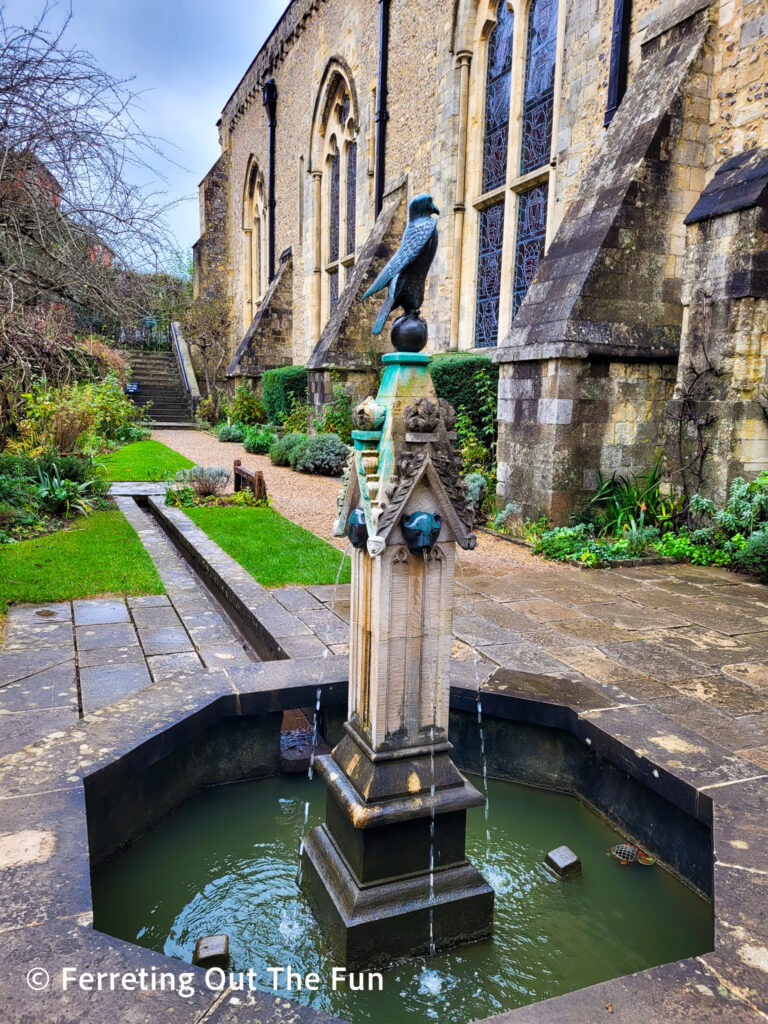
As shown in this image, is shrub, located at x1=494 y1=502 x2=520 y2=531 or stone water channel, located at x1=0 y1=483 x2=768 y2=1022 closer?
stone water channel, located at x1=0 y1=483 x2=768 y2=1022

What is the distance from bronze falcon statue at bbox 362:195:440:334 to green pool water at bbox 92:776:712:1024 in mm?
2144

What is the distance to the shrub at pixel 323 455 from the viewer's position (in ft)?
40.8

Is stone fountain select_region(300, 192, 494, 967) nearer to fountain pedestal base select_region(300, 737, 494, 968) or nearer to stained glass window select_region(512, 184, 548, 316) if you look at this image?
fountain pedestal base select_region(300, 737, 494, 968)

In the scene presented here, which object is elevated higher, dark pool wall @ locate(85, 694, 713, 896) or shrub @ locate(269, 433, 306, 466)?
shrub @ locate(269, 433, 306, 466)

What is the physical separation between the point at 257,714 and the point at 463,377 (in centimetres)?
720

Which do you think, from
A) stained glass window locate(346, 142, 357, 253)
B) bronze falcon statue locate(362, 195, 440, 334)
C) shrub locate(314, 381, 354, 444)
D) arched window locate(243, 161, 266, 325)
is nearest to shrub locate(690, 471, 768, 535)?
bronze falcon statue locate(362, 195, 440, 334)

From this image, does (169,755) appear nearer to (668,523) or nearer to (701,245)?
(668,523)

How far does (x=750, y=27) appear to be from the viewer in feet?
20.4

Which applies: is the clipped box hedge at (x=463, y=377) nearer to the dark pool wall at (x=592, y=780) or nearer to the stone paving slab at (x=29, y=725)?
the dark pool wall at (x=592, y=780)

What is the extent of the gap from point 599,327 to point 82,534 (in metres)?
5.67

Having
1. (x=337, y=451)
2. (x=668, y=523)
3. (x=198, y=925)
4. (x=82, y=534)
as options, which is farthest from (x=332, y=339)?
(x=198, y=925)

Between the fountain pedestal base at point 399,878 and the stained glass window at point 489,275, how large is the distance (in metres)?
Answer: 9.03

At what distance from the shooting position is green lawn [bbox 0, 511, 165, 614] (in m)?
5.45

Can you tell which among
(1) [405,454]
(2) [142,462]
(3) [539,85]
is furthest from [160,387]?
(1) [405,454]
